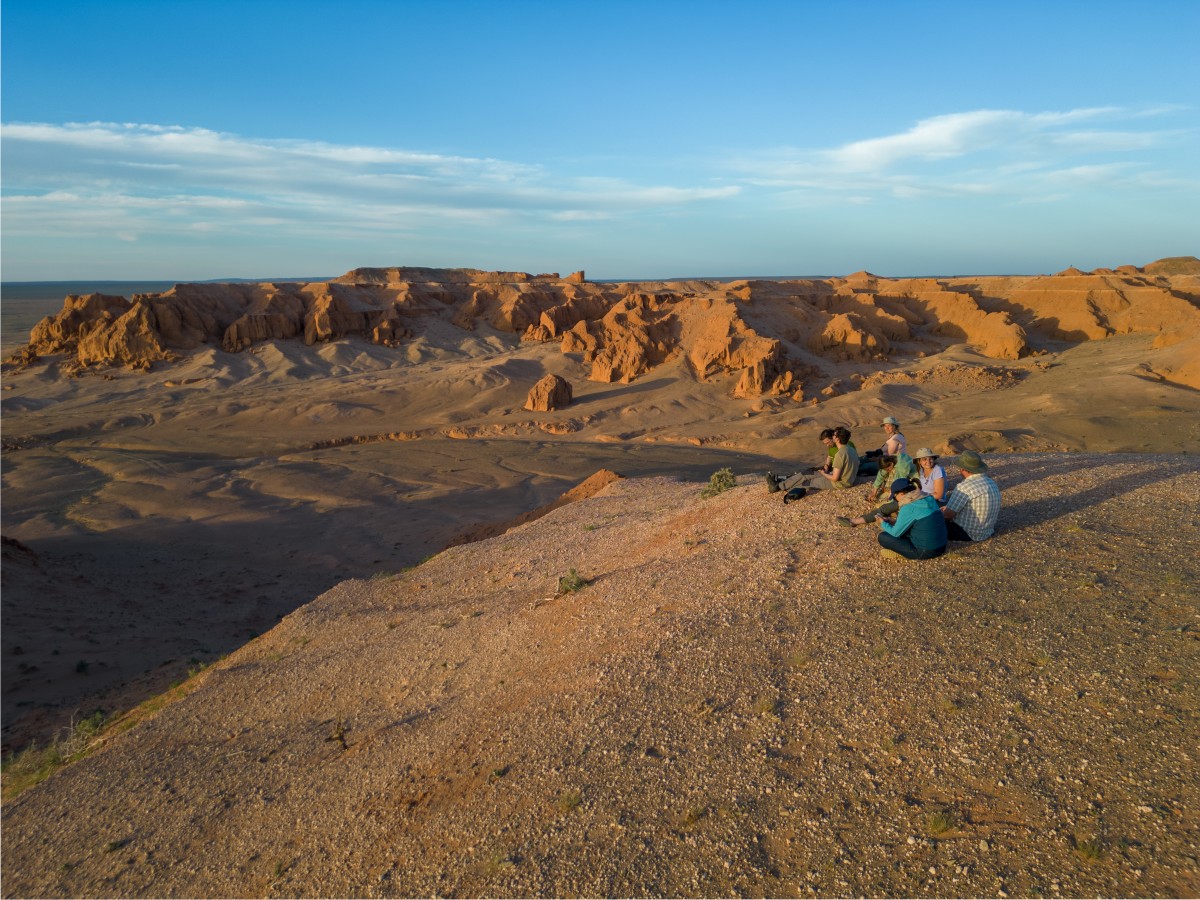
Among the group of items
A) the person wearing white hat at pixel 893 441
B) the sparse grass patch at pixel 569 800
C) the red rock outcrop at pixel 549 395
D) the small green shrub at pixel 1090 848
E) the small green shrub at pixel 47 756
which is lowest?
the small green shrub at pixel 47 756

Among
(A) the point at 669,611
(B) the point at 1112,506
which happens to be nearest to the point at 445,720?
(A) the point at 669,611

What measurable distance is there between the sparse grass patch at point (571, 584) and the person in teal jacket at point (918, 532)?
3244 millimetres

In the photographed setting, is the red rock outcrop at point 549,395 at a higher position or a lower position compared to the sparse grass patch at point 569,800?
lower

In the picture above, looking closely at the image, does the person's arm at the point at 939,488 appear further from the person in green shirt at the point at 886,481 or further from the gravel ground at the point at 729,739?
the gravel ground at the point at 729,739

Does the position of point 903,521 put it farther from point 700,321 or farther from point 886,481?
point 700,321

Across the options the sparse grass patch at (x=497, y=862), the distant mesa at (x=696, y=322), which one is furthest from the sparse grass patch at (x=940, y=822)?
the distant mesa at (x=696, y=322)

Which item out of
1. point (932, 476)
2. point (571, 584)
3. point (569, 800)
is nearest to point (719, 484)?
point (571, 584)

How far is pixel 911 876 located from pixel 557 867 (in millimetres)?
1920

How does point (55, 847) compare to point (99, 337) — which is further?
point (99, 337)

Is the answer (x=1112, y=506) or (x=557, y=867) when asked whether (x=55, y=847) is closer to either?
(x=557, y=867)

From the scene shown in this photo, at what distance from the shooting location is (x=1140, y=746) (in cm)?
436

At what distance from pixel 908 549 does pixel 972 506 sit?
2.67 feet

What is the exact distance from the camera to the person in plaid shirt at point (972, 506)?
22.8 ft

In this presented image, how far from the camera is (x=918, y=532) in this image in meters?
6.77
